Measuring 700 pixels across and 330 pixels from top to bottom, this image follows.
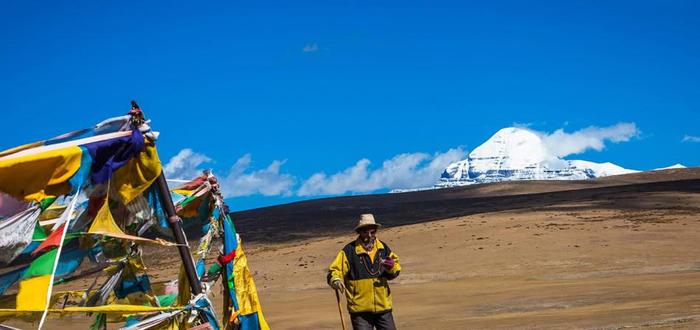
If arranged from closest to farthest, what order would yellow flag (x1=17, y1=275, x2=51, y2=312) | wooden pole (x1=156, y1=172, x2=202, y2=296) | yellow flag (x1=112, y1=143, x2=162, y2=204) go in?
yellow flag (x1=17, y1=275, x2=51, y2=312) → wooden pole (x1=156, y1=172, x2=202, y2=296) → yellow flag (x1=112, y1=143, x2=162, y2=204)

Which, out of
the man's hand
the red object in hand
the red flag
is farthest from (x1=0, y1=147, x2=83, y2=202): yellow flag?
the red object in hand

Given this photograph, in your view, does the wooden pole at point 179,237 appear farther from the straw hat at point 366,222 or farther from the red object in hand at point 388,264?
the red object in hand at point 388,264

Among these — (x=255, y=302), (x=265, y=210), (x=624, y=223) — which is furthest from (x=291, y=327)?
(x=265, y=210)

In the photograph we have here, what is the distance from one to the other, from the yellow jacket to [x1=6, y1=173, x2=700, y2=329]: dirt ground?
4.50 meters

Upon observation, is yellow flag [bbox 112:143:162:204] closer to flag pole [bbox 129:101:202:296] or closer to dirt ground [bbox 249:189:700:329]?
flag pole [bbox 129:101:202:296]

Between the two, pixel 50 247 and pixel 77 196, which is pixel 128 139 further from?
pixel 50 247

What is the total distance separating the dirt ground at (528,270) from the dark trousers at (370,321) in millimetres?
4390

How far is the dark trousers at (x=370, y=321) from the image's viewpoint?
894 cm

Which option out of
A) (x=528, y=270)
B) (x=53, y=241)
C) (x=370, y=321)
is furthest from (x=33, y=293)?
(x=528, y=270)

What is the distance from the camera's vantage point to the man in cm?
889

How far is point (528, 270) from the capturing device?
82.2ft

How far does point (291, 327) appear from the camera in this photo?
55.5 ft

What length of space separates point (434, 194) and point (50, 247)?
82233mm

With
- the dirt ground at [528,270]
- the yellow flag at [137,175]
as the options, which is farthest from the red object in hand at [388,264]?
the dirt ground at [528,270]
